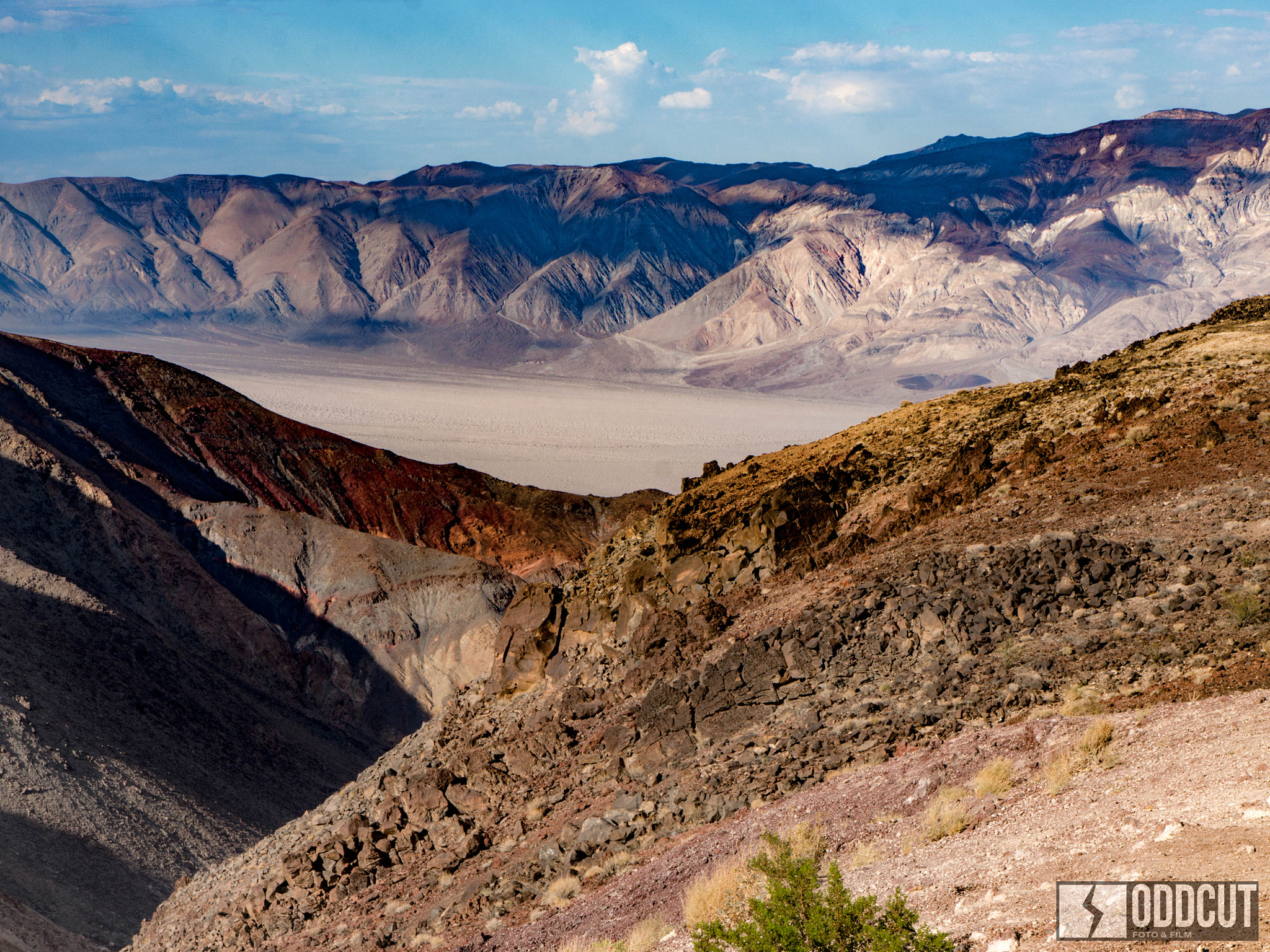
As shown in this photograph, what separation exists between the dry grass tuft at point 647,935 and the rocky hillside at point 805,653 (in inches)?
17.5

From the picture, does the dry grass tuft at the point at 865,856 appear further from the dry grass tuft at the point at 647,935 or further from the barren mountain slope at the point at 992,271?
the barren mountain slope at the point at 992,271

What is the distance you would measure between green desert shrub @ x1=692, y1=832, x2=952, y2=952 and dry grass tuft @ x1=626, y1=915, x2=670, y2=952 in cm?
130

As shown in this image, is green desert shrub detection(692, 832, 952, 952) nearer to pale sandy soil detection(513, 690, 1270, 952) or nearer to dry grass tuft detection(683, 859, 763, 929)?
pale sandy soil detection(513, 690, 1270, 952)

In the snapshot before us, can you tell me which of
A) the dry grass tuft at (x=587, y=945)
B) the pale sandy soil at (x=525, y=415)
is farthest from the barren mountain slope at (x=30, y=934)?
the pale sandy soil at (x=525, y=415)

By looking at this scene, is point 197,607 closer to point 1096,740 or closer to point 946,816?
point 946,816

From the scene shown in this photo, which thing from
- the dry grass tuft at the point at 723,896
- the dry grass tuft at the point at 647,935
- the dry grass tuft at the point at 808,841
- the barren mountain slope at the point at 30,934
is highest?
the dry grass tuft at the point at 808,841

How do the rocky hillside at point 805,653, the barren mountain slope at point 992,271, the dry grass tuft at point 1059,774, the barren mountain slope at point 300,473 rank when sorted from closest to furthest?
1. the dry grass tuft at point 1059,774
2. the rocky hillside at point 805,653
3. the barren mountain slope at point 300,473
4. the barren mountain slope at point 992,271

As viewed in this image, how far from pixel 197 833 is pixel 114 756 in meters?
2.52

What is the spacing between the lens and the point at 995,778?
9.22m

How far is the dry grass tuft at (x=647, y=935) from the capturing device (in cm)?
913

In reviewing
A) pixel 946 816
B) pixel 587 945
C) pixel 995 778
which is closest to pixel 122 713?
pixel 587 945

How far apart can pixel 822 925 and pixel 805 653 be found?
6099 millimetres

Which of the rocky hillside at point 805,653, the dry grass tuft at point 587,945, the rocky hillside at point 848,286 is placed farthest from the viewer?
the rocky hillside at point 848,286

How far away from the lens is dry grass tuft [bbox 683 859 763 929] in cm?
894
